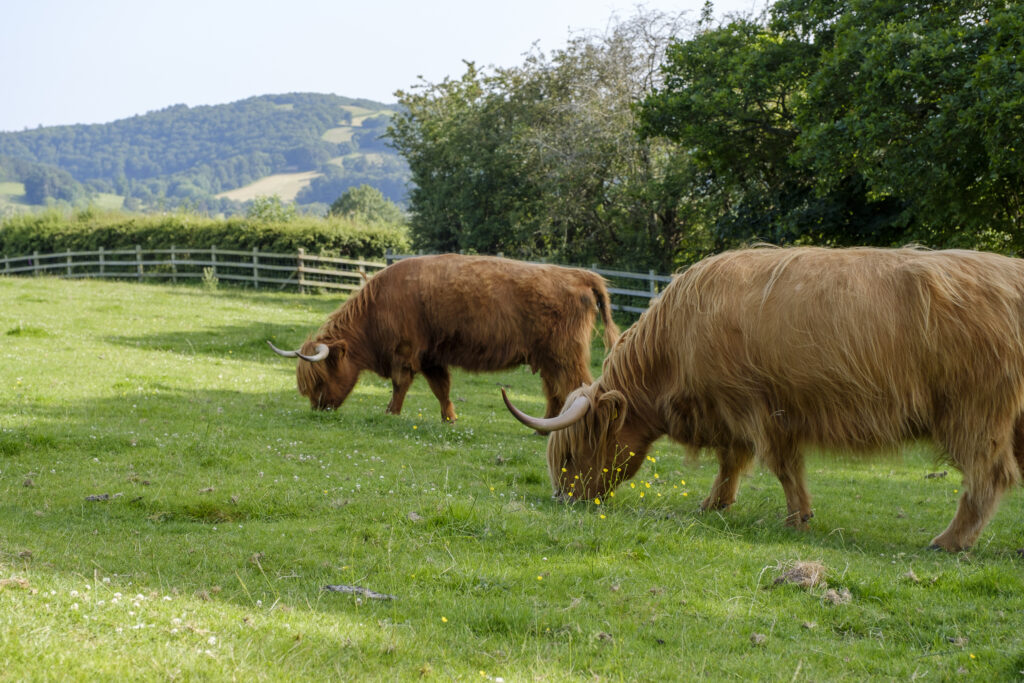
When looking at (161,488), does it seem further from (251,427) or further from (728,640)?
(728,640)

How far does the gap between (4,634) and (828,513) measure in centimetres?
612

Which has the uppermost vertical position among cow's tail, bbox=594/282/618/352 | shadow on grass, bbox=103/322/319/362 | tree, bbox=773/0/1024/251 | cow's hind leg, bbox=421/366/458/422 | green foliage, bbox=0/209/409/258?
tree, bbox=773/0/1024/251

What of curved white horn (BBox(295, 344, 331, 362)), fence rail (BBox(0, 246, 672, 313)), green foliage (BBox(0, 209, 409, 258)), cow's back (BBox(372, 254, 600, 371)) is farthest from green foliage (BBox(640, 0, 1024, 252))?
green foliage (BBox(0, 209, 409, 258))

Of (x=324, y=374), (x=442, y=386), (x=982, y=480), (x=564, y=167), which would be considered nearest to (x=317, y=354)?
(x=324, y=374)

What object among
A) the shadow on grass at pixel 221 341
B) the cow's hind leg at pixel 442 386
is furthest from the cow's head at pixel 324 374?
the shadow on grass at pixel 221 341

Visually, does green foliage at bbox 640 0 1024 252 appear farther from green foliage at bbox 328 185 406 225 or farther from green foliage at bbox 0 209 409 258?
green foliage at bbox 328 185 406 225

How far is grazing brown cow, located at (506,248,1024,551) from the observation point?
5.80 m

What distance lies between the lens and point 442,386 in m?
11.8

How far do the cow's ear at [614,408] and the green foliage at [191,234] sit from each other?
28.7m

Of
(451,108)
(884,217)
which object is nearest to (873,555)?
(884,217)

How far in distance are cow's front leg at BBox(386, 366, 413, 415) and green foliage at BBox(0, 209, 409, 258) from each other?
928 inches

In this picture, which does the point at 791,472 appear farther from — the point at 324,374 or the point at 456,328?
the point at 324,374

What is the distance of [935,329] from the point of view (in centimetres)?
580

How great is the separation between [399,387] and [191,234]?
92.3ft
